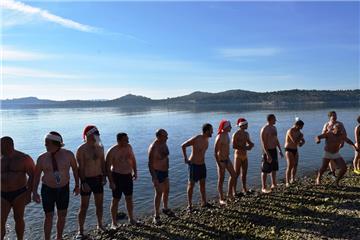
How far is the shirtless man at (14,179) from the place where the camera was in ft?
23.5

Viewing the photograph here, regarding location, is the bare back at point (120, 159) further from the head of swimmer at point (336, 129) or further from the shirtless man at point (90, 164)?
the head of swimmer at point (336, 129)

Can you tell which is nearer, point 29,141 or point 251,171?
point 251,171

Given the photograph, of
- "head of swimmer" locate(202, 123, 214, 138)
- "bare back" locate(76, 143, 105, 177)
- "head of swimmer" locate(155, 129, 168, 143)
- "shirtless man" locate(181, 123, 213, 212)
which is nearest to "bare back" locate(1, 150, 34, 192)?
"bare back" locate(76, 143, 105, 177)

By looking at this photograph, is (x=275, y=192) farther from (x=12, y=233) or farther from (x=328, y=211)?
(x=12, y=233)

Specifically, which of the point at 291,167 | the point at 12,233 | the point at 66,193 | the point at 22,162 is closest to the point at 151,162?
the point at 66,193

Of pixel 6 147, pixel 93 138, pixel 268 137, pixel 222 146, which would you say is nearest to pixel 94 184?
pixel 93 138

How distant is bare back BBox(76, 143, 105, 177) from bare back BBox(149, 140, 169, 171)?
1330 mm

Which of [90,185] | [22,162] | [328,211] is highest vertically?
[22,162]

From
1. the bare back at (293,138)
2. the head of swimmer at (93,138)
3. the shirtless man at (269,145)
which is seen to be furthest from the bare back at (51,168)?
the bare back at (293,138)

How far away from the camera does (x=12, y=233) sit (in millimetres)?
10203

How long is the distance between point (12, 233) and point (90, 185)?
338cm

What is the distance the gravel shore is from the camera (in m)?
8.08

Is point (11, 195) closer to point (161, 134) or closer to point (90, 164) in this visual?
point (90, 164)

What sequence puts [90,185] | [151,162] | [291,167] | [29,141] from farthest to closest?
[29,141] < [291,167] < [151,162] < [90,185]
